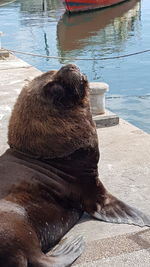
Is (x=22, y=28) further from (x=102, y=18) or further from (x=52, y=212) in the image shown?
(x=52, y=212)

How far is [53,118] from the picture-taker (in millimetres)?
4090

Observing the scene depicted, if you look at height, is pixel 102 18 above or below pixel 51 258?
below

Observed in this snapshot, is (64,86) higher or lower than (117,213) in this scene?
higher

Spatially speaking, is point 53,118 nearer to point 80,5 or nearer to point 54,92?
point 54,92

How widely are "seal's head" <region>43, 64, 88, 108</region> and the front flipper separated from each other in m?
0.91

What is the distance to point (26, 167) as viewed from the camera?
156 inches

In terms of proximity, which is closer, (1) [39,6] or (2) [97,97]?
(2) [97,97]

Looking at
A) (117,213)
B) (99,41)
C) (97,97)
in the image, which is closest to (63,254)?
(117,213)

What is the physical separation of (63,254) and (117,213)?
0.75m

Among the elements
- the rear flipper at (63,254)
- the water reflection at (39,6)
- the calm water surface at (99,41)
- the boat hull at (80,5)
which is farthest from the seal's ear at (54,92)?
the water reflection at (39,6)

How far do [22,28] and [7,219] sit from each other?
28.5m

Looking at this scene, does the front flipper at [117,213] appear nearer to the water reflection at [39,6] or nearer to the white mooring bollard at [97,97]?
the white mooring bollard at [97,97]

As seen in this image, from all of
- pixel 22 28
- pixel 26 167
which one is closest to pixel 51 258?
pixel 26 167

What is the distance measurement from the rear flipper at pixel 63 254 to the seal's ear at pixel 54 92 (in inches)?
46.2
